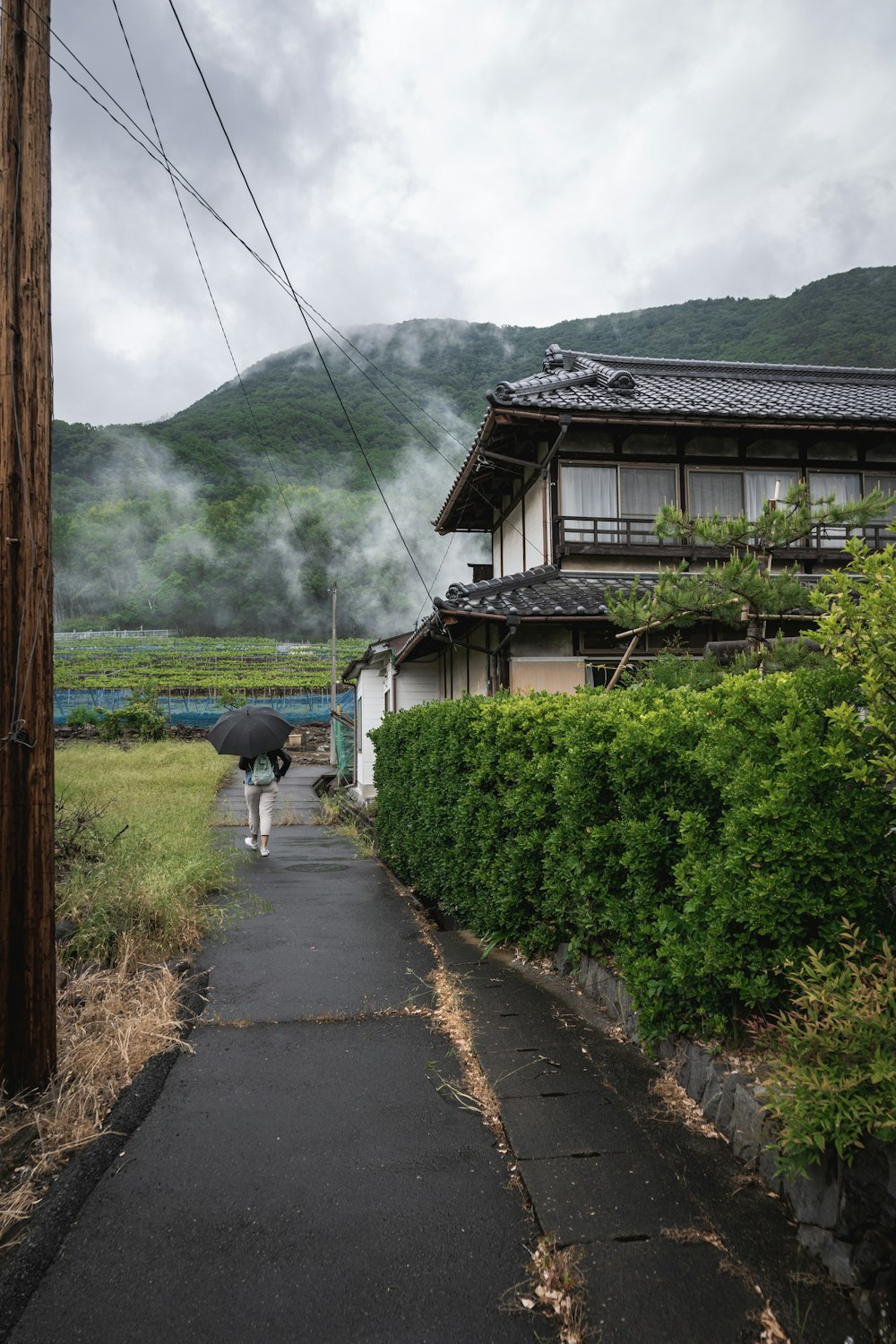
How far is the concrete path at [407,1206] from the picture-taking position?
215 centimetres

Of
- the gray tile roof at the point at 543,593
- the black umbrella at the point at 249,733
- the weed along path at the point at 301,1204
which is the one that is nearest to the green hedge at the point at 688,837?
the weed along path at the point at 301,1204

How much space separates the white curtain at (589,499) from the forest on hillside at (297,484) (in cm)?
4309

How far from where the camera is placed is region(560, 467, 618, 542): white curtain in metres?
12.0

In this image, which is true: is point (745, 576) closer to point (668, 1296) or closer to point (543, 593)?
point (543, 593)

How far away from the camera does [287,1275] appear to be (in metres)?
2.33

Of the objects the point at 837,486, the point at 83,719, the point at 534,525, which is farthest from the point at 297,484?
the point at 837,486

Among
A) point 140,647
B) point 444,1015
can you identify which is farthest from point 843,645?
point 140,647

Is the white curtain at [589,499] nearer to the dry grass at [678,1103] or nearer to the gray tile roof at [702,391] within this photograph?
the gray tile roof at [702,391]

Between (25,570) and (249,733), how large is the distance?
22.7 feet

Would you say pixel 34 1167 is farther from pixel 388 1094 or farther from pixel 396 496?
pixel 396 496

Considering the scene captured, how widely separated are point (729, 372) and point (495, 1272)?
58.7 feet

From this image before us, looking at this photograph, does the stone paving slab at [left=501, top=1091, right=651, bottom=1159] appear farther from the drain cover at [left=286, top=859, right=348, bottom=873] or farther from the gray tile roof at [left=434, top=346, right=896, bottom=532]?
the gray tile roof at [left=434, top=346, right=896, bottom=532]

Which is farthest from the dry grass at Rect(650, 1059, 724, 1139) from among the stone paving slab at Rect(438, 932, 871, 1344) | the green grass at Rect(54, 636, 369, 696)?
the green grass at Rect(54, 636, 369, 696)

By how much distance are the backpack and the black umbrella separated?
0.34 meters
